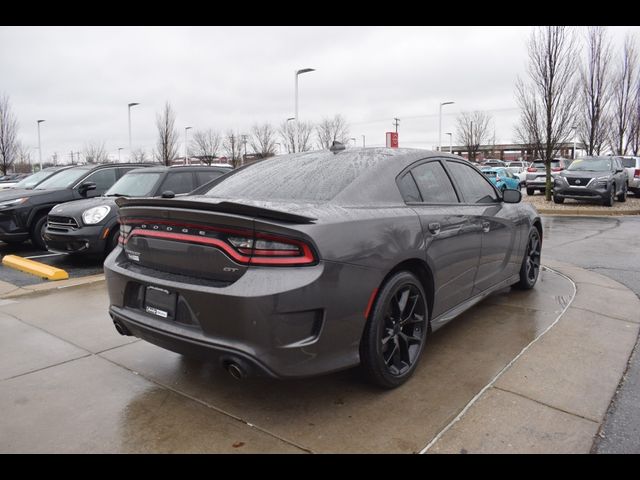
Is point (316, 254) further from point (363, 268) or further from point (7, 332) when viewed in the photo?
point (7, 332)

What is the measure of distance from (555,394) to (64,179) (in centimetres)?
901

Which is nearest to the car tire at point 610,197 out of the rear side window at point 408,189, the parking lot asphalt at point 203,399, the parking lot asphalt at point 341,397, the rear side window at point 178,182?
the parking lot asphalt at point 341,397

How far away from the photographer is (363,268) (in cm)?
266

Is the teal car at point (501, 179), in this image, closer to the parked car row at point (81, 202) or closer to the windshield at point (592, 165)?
the windshield at point (592, 165)

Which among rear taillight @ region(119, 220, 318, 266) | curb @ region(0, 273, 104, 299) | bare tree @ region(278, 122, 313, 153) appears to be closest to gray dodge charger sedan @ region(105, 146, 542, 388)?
rear taillight @ region(119, 220, 318, 266)

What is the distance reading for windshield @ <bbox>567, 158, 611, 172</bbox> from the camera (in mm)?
16047

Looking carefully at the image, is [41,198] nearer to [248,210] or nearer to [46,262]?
[46,262]

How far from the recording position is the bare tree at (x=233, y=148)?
48.2 metres

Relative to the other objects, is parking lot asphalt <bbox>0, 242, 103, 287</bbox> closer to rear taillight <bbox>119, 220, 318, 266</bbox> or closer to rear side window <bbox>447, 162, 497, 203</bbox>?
rear taillight <bbox>119, 220, 318, 266</bbox>

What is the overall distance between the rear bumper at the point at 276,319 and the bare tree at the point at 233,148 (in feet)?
151

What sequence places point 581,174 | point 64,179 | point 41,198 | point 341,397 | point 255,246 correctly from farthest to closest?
point 581,174
point 64,179
point 41,198
point 341,397
point 255,246

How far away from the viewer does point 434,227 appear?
10.8ft

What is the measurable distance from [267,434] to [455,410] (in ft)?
3.59

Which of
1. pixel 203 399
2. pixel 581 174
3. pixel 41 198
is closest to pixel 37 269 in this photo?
pixel 41 198
